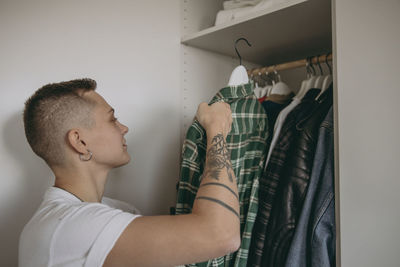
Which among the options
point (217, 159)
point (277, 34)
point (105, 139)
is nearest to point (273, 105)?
point (277, 34)

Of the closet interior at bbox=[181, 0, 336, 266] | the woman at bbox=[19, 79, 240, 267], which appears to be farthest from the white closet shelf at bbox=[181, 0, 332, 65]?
the woman at bbox=[19, 79, 240, 267]

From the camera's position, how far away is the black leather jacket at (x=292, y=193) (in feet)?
2.75

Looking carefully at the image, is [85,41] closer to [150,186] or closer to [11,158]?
[11,158]

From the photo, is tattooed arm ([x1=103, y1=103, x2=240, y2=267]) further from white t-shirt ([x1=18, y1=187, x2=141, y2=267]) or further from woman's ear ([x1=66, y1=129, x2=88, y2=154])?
woman's ear ([x1=66, y1=129, x2=88, y2=154])

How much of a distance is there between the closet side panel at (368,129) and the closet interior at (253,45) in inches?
5.8

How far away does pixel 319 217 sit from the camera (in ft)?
2.57

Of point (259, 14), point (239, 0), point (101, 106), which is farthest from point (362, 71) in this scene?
point (101, 106)

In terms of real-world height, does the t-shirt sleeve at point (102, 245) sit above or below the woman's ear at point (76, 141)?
below

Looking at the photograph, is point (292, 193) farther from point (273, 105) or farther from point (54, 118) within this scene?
point (54, 118)

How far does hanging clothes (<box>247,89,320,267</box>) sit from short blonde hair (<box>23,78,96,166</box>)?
0.53 m

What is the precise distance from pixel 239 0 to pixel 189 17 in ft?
0.81

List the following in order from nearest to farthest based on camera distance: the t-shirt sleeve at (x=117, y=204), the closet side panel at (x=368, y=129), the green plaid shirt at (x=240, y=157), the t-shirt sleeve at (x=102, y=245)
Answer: the t-shirt sleeve at (x=102, y=245) < the closet side panel at (x=368, y=129) < the green plaid shirt at (x=240, y=157) < the t-shirt sleeve at (x=117, y=204)

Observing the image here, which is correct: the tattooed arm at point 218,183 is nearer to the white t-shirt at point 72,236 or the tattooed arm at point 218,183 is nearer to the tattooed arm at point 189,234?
the tattooed arm at point 189,234

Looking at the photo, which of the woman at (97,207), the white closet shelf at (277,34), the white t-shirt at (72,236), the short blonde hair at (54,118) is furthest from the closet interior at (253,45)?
the white t-shirt at (72,236)
